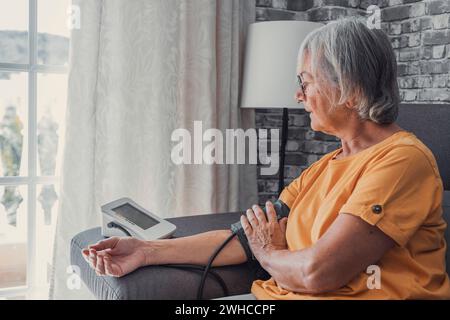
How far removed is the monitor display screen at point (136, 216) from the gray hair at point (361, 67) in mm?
666

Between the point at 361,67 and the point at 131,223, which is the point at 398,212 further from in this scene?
the point at 131,223

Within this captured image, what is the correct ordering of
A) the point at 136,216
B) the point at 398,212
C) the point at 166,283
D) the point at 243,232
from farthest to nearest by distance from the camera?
the point at 136,216
the point at 243,232
the point at 166,283
the point at 398,212

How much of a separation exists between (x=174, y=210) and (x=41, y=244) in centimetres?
60

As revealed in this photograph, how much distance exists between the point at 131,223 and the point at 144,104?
77 centimetres

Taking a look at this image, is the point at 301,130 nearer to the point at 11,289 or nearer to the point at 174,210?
the point at 174,210

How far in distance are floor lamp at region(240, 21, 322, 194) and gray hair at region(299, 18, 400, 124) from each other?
86cm

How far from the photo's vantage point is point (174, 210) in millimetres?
2141

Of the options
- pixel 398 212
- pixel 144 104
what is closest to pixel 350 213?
pixel 398 212

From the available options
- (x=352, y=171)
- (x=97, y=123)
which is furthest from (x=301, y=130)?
(x=352, y=171)

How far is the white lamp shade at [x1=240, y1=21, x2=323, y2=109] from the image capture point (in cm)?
197

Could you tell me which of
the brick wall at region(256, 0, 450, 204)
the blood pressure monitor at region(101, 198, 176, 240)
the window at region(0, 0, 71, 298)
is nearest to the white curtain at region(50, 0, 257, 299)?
the window at region(0, 0, 71, 298)

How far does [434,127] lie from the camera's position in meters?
1.47

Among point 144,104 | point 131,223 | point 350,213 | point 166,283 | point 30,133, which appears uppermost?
point 144,104

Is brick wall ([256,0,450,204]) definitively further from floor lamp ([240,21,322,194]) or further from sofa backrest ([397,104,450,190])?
sofa backrest ([397,104,450,190])
